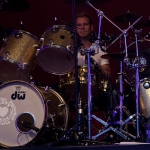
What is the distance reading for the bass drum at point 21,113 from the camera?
2.95 metres

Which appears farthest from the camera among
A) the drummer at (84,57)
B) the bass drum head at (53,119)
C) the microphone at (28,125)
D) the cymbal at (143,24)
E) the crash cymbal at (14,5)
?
the drummer at (84,57)

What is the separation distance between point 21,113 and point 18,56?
0.51 metres

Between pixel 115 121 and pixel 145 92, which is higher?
pixel 145 92

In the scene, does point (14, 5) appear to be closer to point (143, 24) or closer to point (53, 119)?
point (53, 119)

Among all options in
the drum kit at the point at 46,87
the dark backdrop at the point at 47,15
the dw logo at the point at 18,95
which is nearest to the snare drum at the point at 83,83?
the drum kit at the point at 46,87

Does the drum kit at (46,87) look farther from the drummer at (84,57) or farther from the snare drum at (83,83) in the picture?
the drummer at (84,57)

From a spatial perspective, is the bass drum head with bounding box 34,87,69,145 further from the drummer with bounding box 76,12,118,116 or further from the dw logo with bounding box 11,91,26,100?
the drummer with bounding box 76,12,118,116

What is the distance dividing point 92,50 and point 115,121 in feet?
2.81

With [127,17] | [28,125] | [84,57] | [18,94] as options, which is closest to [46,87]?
[18,94]

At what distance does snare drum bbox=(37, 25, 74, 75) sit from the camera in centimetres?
311

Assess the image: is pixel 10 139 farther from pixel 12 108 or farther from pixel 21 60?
pixel 21 60

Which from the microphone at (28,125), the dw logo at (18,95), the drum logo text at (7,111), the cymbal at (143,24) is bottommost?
the microphone at (28,125)

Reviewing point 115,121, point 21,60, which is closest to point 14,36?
point 21,60

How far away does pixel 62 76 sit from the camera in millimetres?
3512
